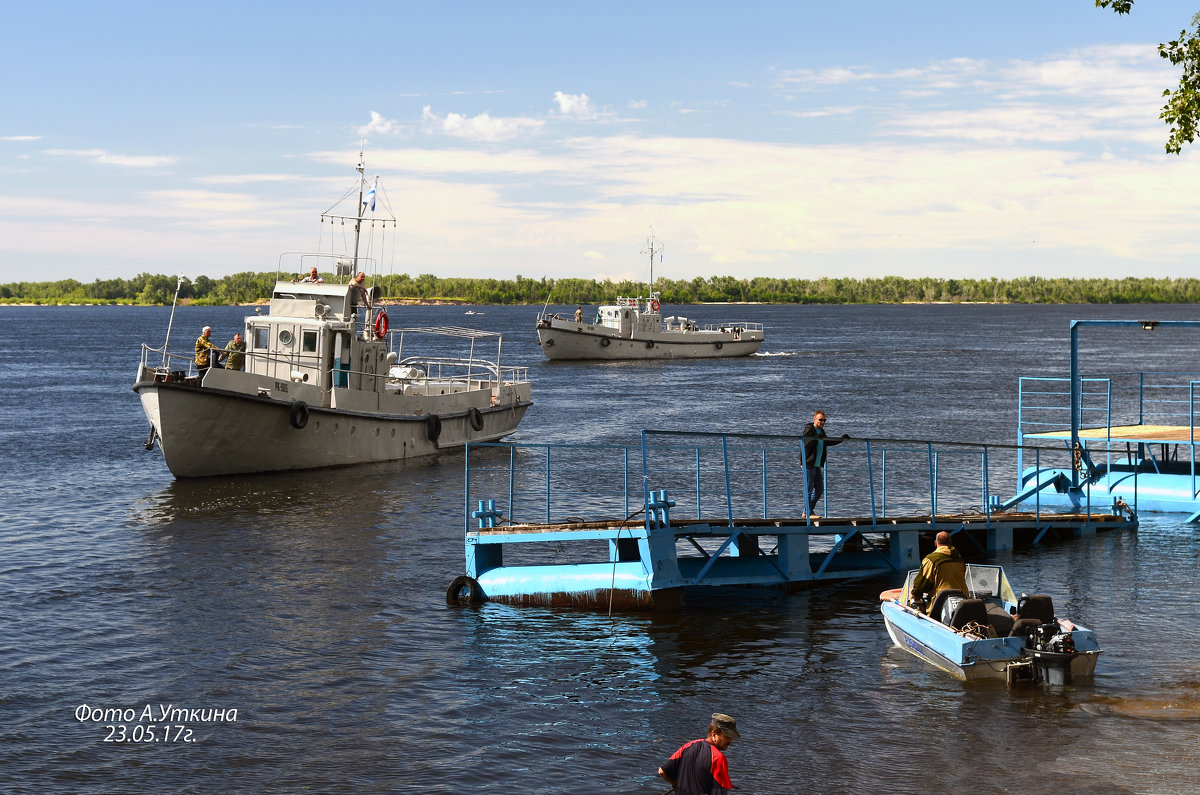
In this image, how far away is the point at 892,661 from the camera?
15.6 meters

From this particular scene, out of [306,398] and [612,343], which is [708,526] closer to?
[306,398]

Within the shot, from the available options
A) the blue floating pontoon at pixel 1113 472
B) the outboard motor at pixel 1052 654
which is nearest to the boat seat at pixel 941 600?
the outboard motor at pixel 1052 654

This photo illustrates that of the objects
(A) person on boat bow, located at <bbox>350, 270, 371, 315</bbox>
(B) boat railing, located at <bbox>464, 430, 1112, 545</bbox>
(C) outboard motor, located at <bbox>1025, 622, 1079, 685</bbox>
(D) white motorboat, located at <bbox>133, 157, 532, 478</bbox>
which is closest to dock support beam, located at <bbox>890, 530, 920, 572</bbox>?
(B) boat railing, located at <bbox>464, 430, 1112, 545</bbox>

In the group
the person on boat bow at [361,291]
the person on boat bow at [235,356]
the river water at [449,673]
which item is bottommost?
the river water at [449,673]

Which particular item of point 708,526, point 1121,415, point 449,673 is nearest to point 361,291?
point 708,526

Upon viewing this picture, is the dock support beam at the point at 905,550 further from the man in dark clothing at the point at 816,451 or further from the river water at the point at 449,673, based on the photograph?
the man in dark clothing at the point at 816,451

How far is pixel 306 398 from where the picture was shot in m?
30.5

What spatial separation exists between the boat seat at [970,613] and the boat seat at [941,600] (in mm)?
359

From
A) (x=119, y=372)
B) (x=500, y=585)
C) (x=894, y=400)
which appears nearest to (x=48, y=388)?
(x=119, y=372)

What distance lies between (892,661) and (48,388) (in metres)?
57.5

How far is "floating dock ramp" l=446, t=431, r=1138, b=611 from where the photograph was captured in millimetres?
17875

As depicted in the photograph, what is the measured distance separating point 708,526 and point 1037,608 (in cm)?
520

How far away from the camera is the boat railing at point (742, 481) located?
2541 cm

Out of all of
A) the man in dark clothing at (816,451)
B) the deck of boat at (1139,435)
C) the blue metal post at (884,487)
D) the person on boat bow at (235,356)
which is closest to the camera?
the man in dark clothing at (816,451)
